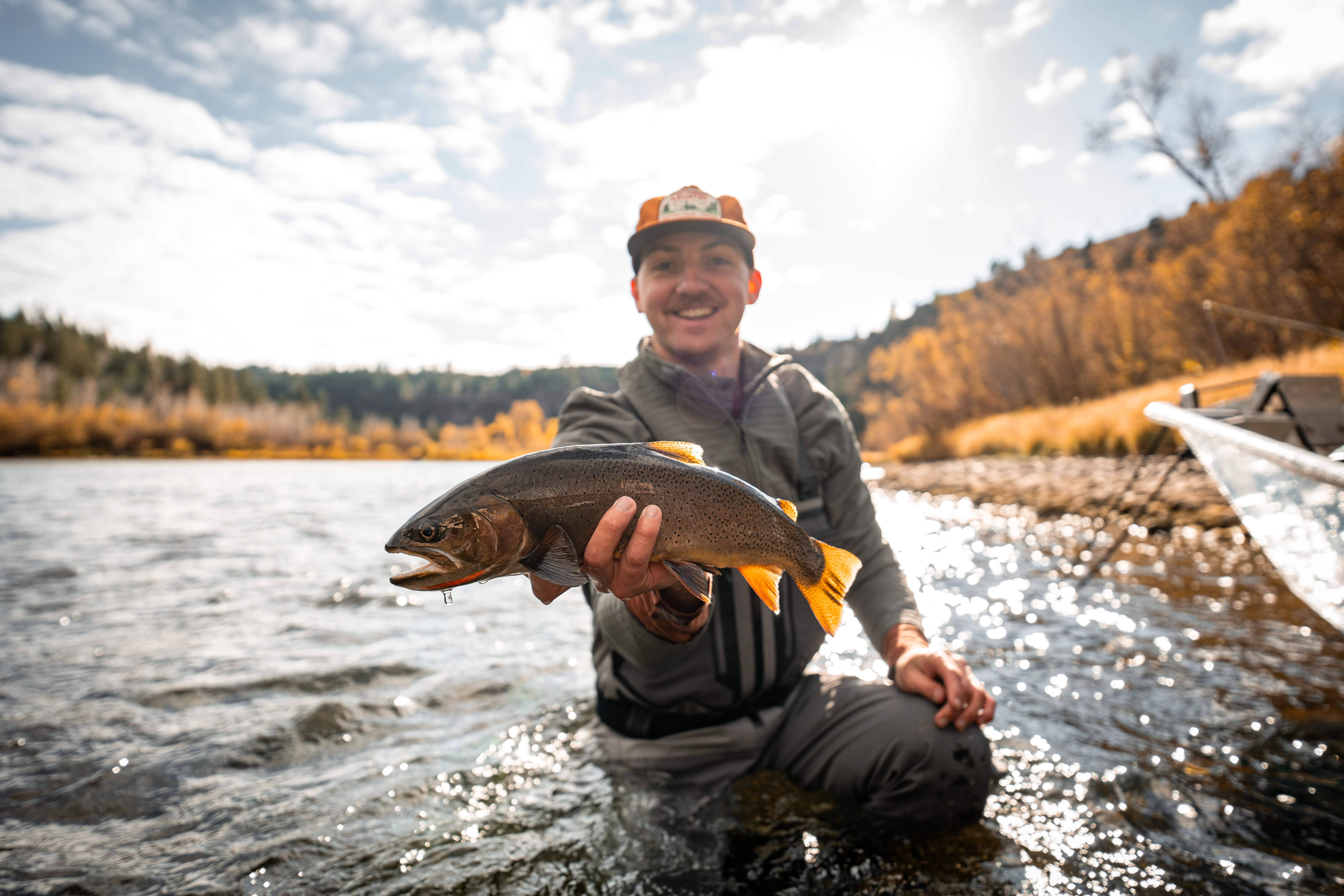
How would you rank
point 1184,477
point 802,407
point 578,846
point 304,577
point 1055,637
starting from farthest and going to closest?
1. point 1184,477
2. point 304,577
3. point 1055,637
4. point 802,407
5. point 578,846

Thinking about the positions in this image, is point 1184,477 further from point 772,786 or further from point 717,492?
point 717,492

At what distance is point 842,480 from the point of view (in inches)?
138

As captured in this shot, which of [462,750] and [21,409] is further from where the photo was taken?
[21,409]

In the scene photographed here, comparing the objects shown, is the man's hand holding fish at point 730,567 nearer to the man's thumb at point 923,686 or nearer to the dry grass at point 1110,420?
the man's thumb at point 923,686

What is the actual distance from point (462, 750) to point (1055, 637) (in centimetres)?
543

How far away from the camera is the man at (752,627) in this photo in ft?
9.22

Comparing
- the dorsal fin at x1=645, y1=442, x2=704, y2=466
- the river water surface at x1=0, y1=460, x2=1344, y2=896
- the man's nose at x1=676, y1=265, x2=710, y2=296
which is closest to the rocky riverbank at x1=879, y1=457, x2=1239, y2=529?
the river water surface at x1=0, y1=460, x2=1344, y2=896

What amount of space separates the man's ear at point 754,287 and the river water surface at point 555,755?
2.57 m

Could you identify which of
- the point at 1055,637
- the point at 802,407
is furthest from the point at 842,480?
the point at 1055,637

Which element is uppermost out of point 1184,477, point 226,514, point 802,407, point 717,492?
point 802,407

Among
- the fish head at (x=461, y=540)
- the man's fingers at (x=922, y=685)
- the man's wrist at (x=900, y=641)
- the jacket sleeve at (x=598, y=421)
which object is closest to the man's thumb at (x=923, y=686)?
the man's fingers at (x=922, y=685)

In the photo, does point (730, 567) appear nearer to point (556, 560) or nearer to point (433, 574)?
point (556, 560)

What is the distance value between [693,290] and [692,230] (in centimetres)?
30

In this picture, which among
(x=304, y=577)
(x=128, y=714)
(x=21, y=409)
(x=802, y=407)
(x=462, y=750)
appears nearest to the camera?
(x=802, y=407)
